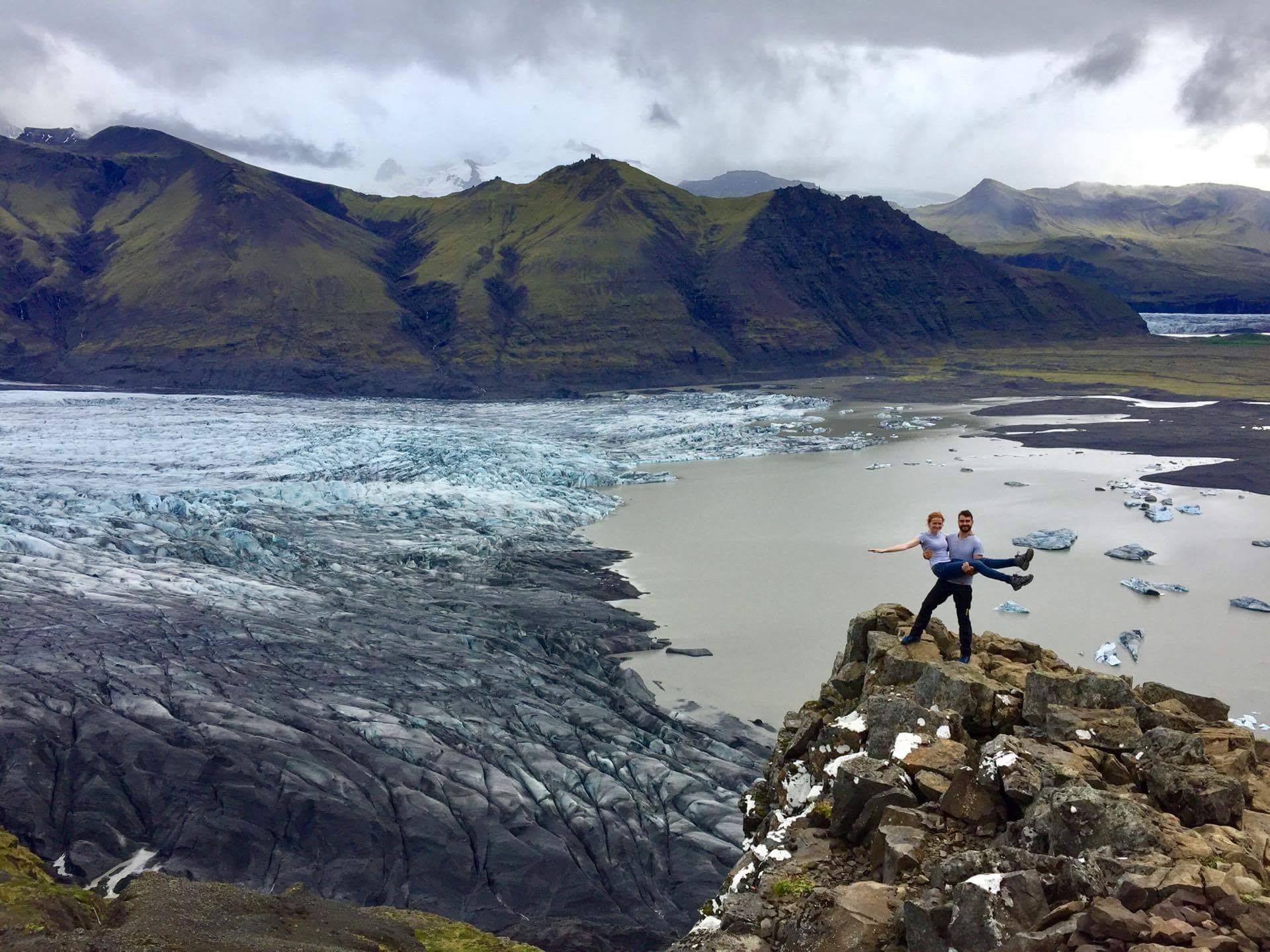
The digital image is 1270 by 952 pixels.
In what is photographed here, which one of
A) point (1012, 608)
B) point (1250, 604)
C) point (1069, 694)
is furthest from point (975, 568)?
point (1250, 604)

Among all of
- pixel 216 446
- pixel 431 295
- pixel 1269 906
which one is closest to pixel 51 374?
pixel 431 295

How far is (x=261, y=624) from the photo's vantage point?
24.8 meters

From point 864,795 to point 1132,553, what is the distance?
29.1m

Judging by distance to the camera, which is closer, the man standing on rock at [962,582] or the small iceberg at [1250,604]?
the man standing on rock at [962,582]

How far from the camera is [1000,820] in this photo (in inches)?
319

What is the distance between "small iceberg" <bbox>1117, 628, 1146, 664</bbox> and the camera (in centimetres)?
2402

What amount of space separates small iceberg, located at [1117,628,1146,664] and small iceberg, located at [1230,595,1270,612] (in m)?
5.25

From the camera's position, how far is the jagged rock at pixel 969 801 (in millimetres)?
8141

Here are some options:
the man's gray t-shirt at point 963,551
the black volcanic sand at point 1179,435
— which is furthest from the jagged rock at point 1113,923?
the black volcanic sand at point 1179,435

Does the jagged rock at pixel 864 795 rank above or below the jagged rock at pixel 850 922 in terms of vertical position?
above

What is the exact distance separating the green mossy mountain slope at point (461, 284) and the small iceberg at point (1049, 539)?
3167 inches

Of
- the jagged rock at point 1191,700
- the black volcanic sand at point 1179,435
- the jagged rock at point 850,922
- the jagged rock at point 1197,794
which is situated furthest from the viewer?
the black volcanic sand at point 1179,435

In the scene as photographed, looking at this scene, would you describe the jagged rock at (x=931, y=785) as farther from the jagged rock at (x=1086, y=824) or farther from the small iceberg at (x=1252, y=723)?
the small iceberg at (x=1252, y=723)

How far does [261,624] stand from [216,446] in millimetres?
35453
